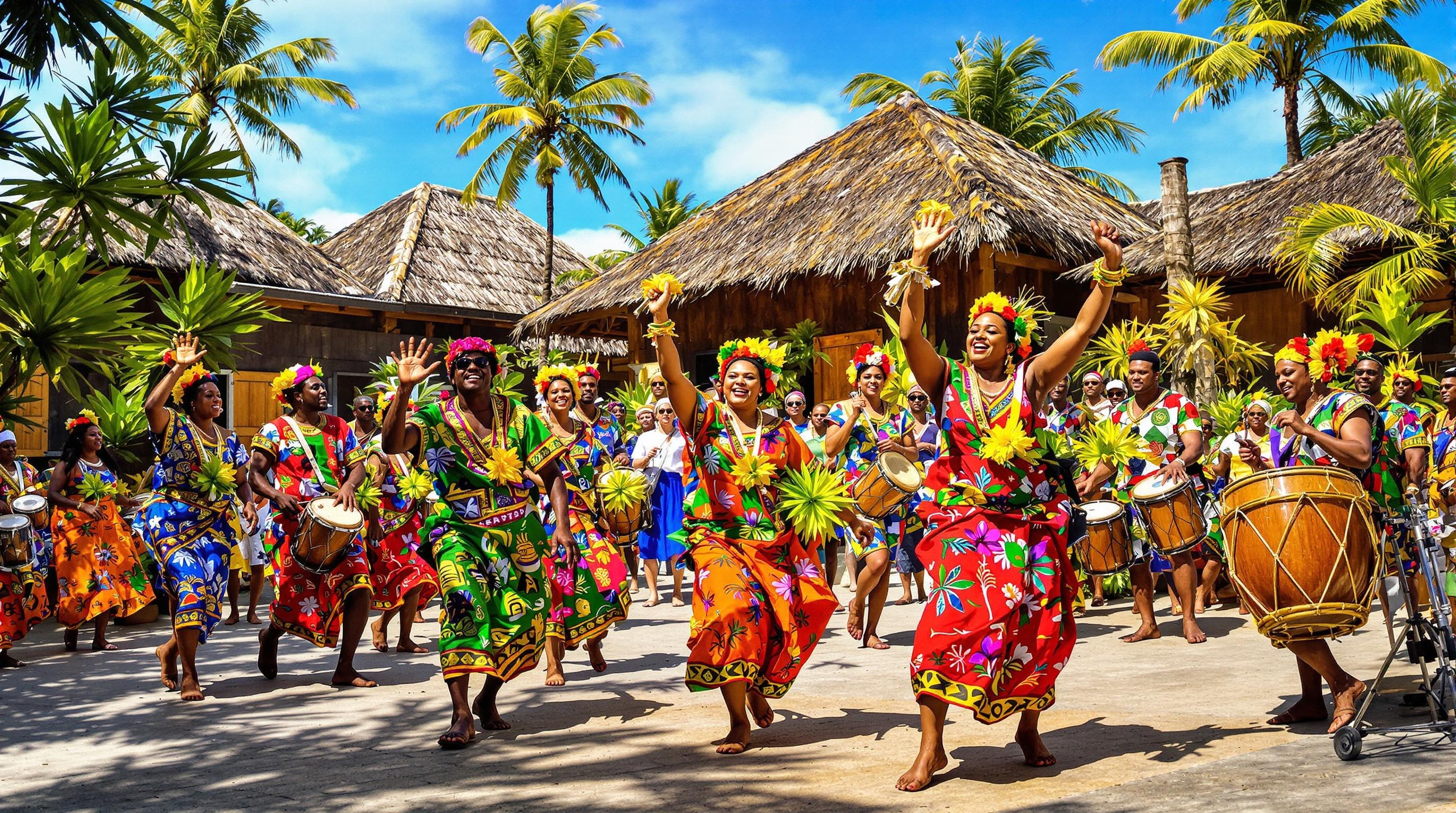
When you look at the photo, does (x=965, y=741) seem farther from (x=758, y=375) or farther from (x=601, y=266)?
(x=601, y=266)

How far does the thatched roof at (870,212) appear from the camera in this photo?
14789 mm

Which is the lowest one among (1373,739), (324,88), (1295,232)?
(1373,739)

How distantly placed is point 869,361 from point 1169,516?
96.7 inches

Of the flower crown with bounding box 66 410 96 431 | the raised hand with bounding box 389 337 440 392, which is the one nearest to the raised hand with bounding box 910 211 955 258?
the raised hand with bounding box 389 337 440 392

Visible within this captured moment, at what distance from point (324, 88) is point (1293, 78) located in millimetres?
22751

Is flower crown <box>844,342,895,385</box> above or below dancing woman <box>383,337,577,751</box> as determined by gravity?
above

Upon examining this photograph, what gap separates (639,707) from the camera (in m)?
6.30

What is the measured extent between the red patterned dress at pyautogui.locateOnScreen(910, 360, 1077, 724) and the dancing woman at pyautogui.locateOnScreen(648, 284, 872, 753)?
2.65 ft

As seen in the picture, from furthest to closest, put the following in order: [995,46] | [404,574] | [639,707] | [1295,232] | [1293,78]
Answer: [995,46]
[1293,78]
[1295,232]
[404,574]
[639,707]

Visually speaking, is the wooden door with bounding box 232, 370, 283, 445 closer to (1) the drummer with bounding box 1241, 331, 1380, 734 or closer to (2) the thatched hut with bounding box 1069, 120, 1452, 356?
(2) the thatched hut with bounding box 1069, 120, 1452, 356

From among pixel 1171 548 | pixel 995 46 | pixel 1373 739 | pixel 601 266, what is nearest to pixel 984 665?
pixel 1373 739

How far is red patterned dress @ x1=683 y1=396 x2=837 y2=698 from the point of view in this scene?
5113mm

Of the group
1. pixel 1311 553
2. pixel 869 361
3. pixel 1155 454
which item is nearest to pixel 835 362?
pixel 869 361

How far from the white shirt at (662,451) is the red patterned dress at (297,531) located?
15.6ft
